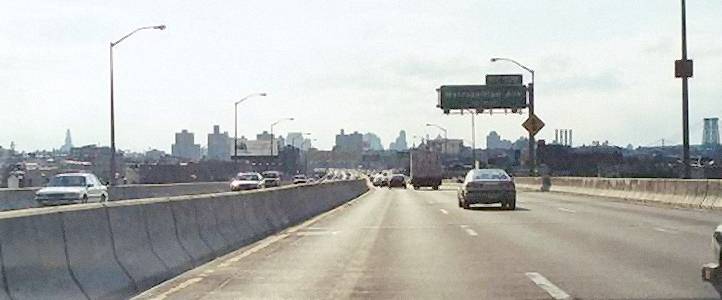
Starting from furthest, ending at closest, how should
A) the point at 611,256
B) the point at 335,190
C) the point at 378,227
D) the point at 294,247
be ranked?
the point at 335,190 < the point at 378,227 < the point at 294,247 < the point at 611,256

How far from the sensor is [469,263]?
603 inches

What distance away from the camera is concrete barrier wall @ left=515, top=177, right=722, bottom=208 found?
3228 centimetres

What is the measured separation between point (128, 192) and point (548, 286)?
38868 mm

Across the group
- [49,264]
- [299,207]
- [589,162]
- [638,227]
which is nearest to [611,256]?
[638,227]

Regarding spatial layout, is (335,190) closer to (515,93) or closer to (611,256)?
(611,256)

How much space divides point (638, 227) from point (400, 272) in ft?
35.6

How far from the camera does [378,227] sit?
83.3ft

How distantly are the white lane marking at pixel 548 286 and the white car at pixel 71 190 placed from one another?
83.3 ft

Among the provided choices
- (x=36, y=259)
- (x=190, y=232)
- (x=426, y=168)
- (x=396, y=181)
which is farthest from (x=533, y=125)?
(x=36, y=259)

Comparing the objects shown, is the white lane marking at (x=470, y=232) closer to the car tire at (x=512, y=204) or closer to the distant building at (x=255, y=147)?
the car tire at (x=512, y=204)

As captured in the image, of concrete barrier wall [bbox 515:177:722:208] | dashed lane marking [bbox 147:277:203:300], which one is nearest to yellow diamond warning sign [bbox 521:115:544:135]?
concrete barrier wall [bbox 515:177:722:208]

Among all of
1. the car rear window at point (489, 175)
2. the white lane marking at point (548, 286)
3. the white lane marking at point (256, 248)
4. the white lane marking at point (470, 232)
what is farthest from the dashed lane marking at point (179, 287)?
the car rear window at point (489, 175)

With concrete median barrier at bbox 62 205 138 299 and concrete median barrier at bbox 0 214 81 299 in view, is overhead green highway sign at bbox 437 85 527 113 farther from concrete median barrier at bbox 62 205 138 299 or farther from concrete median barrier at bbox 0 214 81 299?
concrete median barrier at bbox 0 214 81 299

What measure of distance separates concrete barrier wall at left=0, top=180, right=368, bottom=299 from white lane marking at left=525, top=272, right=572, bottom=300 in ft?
16.1
